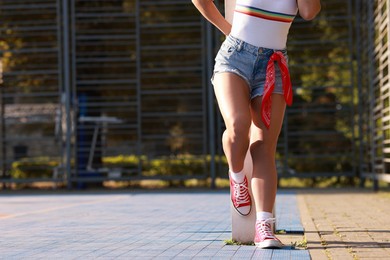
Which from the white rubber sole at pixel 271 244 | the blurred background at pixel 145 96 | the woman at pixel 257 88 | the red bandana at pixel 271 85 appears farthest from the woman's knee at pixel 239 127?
the blurred background at pixel 145 96

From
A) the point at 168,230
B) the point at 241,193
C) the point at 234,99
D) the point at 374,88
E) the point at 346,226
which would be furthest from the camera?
the point at 374,88

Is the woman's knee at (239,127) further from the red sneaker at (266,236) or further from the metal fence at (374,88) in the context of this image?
the metal fence at (374,88)

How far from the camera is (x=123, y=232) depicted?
6.79 m

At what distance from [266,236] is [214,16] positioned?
1.42 metres

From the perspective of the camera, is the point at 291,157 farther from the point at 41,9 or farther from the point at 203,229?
the point at 203,229

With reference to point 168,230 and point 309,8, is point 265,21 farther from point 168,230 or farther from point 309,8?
point 168,230

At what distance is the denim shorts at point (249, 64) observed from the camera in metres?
5.56

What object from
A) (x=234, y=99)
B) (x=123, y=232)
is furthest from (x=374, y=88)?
(x=234, y=99)

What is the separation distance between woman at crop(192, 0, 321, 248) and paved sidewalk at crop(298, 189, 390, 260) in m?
0.48

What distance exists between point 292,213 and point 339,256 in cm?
386

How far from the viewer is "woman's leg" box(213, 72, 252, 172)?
5.50 metres

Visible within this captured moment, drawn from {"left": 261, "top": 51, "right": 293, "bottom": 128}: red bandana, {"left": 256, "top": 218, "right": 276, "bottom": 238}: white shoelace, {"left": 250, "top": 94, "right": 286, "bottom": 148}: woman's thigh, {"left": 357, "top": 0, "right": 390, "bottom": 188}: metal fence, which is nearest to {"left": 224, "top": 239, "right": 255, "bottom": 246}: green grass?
{"left": 256, "top": 218, "right": 276, "bottom": 238}: white shoelace

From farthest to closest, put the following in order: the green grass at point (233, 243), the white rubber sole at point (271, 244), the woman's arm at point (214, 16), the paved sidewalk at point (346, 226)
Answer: the woman's arm at point (214, 16)
the green grass at point (233, 243)
the white rubber sole at point (271, 244)
the paved sidewalk at point (346, 226)

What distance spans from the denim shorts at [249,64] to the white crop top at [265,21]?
A: 0.13ft
